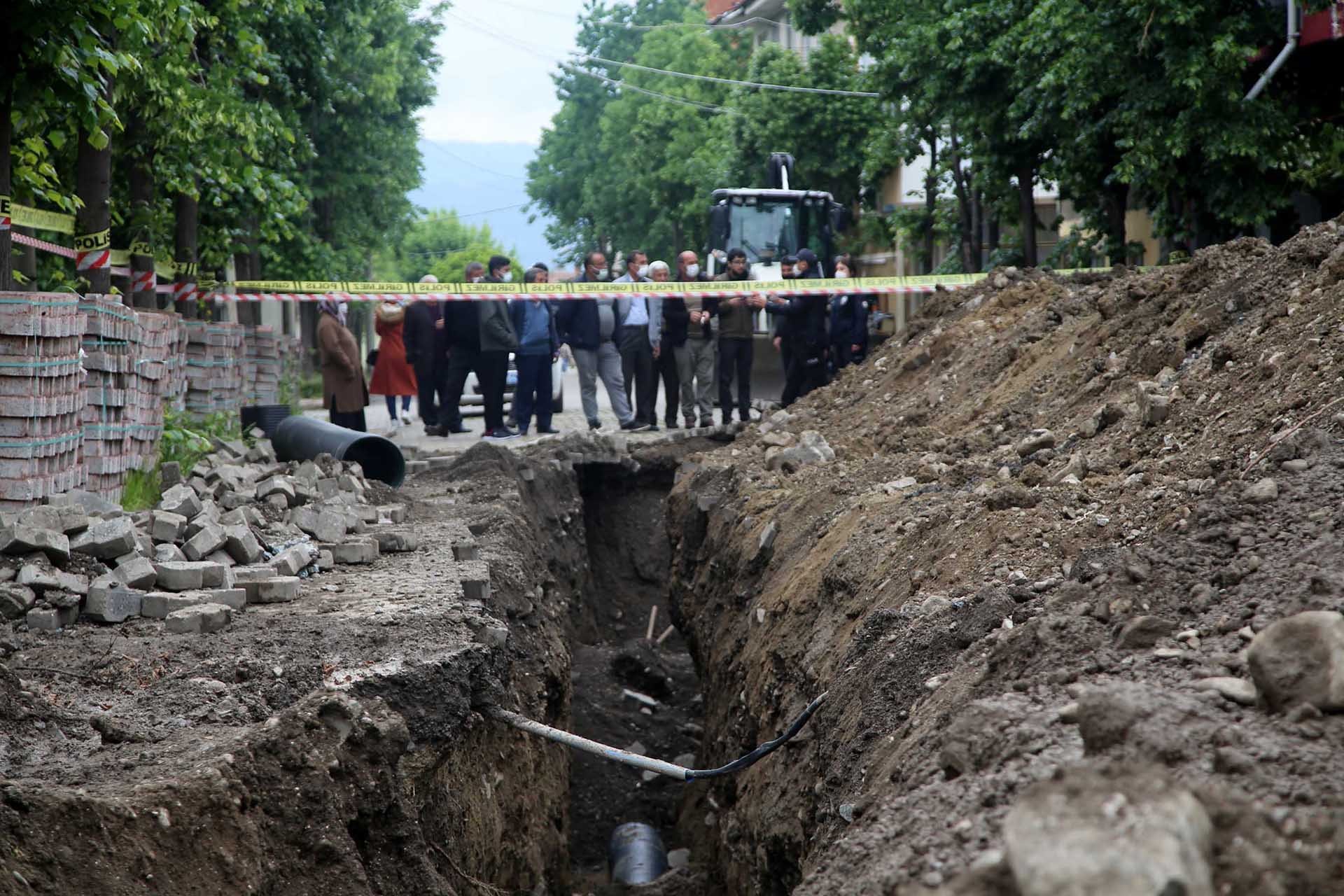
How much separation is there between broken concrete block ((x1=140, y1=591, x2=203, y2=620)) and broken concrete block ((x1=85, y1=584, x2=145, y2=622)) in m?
0.04

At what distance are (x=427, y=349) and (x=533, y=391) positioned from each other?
1.30 m

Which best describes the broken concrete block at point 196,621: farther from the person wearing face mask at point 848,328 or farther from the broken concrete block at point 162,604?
the person wearing face mask at point 848,328

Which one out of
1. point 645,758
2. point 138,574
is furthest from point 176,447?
point 645,758

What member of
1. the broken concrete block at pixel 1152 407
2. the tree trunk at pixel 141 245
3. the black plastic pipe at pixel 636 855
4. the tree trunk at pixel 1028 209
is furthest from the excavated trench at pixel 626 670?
the tree trunk at pixel 1028 209

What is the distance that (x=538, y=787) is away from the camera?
665cm

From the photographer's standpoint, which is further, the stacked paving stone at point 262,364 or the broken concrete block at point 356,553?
the stacked paving stone at point 262,364

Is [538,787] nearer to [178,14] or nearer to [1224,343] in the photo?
[1224,343]

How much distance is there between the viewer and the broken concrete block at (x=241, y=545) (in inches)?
270

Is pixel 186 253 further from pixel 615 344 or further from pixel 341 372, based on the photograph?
pixel 615 344

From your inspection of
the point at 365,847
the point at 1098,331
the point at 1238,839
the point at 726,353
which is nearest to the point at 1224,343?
the point at 1098,331

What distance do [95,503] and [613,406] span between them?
906 centimetres

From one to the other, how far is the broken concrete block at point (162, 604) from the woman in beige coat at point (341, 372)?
752 centimetres

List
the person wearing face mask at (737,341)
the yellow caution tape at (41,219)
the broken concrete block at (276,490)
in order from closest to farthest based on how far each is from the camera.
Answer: the broken concrete block at (276,490)
the yellow caution tape at (41,219)
the person wearing face mask at (737,341)

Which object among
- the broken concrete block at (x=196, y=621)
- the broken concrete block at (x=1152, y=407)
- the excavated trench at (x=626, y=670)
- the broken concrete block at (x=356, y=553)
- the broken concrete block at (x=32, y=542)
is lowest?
the excavated trench at (x=626, y=670)
